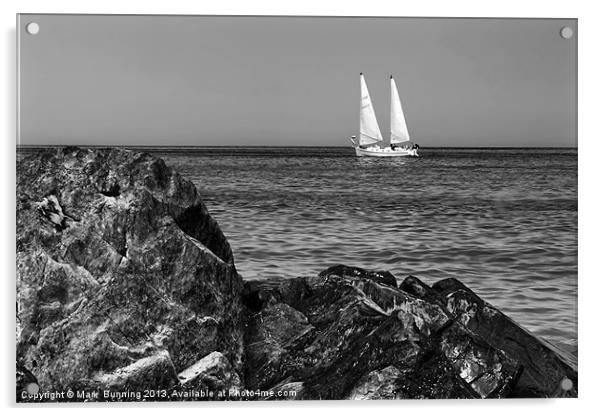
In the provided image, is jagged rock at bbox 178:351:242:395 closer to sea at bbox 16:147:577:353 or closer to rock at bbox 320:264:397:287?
sea at bbox 16:147:577:353

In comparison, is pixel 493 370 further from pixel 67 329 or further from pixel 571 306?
pixel 67 329

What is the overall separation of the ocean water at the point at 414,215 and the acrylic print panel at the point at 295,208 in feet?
0.04

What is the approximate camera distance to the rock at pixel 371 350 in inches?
135

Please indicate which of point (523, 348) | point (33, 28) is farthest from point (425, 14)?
point (33, 28)

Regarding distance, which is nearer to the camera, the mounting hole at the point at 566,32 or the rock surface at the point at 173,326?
the rock surface at the point at 173,326

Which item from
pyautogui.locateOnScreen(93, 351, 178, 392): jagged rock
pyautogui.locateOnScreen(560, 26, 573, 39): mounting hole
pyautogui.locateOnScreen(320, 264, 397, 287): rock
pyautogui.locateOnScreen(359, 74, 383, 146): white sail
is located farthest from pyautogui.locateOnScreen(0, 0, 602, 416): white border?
pyautogui.locateOnScreen(320, 264, 397, 287): rock

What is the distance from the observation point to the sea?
372 cm

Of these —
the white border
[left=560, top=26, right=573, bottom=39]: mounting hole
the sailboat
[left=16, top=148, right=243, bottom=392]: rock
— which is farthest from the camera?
the sailboat

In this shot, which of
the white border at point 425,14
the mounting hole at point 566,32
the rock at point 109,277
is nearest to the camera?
the rock at point 109,277

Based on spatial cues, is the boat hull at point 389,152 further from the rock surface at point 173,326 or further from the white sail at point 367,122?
the rock surface at point 173,326

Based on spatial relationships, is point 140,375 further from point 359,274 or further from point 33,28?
point 33,28

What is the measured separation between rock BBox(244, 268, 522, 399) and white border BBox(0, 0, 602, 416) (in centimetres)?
12

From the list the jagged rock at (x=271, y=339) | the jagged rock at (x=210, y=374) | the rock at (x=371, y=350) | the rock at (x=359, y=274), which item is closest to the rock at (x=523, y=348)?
the rock at (x=371, y=350)

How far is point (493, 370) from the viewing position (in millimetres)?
3443
